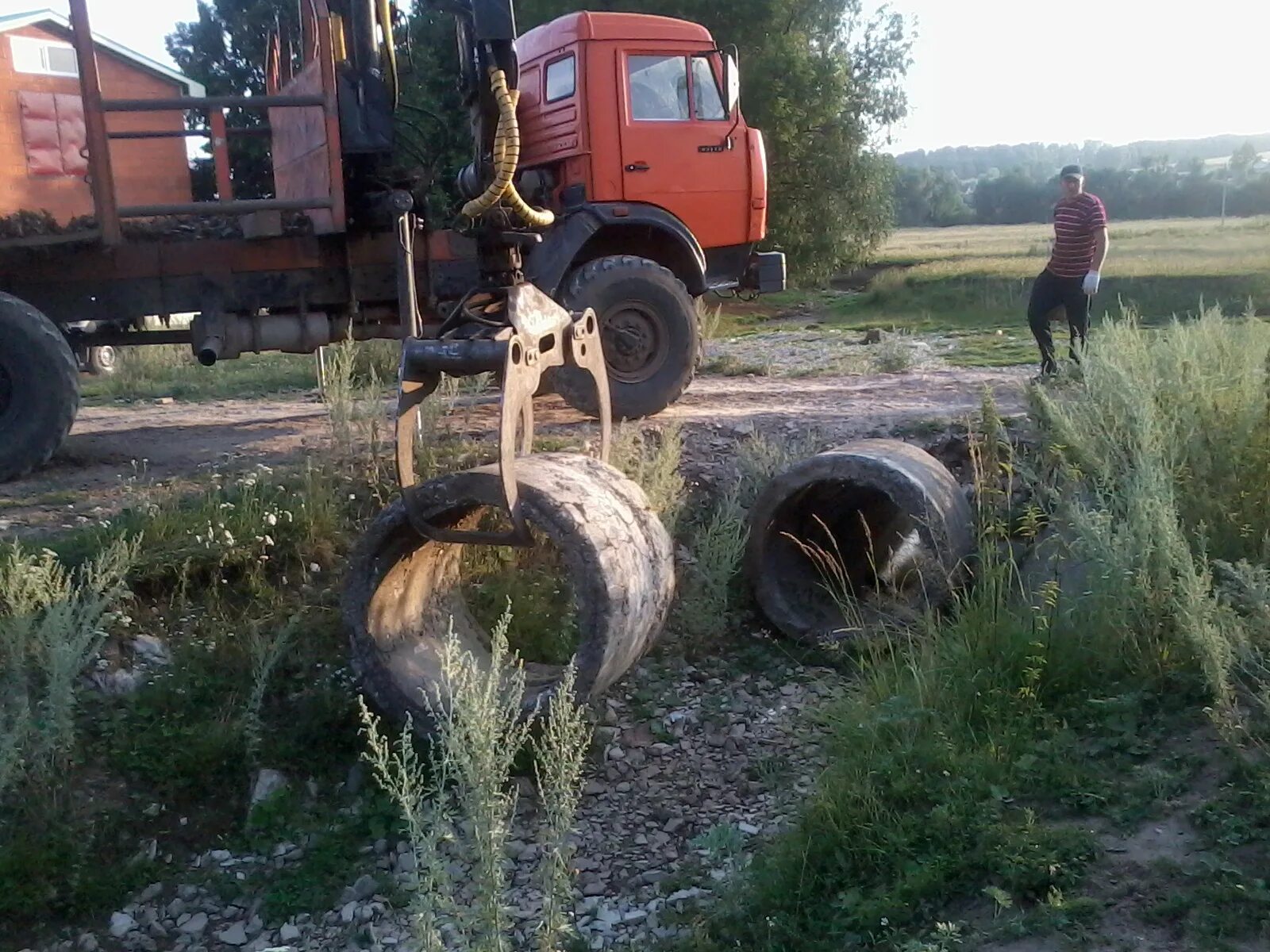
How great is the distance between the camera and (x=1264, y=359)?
554 cm

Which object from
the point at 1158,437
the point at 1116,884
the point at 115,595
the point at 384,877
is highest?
the point at 1158,437

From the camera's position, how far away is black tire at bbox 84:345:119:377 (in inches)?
A: 456

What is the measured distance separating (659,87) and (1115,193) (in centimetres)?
5492

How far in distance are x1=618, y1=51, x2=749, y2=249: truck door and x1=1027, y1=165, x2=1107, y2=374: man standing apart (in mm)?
2466

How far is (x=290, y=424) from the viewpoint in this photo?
333 inches

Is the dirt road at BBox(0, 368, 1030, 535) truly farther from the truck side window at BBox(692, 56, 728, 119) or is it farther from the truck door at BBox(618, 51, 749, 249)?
the truck side window at BBox(692, 56, 728, 119)

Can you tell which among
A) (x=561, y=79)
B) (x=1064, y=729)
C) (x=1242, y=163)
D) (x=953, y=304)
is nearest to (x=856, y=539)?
(x=1064, y=729)

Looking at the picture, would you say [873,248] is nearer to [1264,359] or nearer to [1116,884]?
[1264,359]

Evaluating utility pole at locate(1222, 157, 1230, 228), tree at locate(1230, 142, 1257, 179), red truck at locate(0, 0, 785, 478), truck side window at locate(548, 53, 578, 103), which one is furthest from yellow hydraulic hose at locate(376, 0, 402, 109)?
tree at locate(1230, 142, 1257, 179)

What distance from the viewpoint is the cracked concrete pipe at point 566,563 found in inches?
180

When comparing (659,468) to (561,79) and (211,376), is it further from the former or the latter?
(211,376)

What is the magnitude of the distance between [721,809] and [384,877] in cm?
129

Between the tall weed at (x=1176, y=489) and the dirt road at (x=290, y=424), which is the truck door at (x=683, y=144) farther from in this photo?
the tall weed at (x=1176, y=489)

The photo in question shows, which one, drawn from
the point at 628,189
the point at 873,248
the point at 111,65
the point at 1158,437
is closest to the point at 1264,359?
the point at 1158,437
